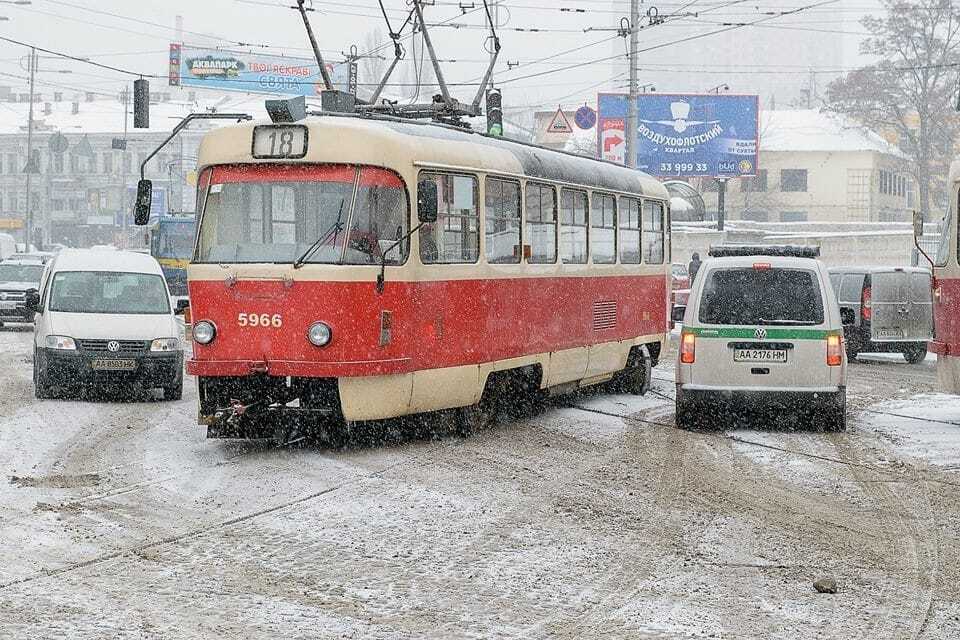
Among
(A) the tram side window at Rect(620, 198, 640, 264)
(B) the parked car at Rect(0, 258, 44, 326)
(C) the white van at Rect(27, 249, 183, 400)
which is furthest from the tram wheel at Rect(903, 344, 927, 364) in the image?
(B) the parked car at Rect(0, 258, 44, 326)

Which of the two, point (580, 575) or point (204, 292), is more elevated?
point (204, 292)

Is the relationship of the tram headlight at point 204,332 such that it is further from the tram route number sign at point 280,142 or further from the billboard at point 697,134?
the billboard at point 697,134

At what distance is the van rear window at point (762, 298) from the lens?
566 inches

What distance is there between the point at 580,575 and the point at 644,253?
1133 centimetres

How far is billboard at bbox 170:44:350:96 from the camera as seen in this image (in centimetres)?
6056

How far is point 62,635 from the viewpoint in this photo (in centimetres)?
655

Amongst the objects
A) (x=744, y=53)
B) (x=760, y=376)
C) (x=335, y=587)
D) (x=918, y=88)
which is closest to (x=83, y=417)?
(x=760, y=376)

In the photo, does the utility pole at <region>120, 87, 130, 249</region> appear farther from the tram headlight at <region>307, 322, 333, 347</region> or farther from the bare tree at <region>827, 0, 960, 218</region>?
the tram headlight at <region>307, 322, 333, 347</region>

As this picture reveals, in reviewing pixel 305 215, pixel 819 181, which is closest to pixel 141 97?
pixel 305 215

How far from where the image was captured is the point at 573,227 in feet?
53.8

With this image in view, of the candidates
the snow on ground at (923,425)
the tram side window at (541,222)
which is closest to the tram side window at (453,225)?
the tram side window at (541,222)

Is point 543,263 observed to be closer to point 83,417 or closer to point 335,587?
point 83,417

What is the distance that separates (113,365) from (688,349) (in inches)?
252

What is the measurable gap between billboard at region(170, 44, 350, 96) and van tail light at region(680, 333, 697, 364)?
1866 inches
